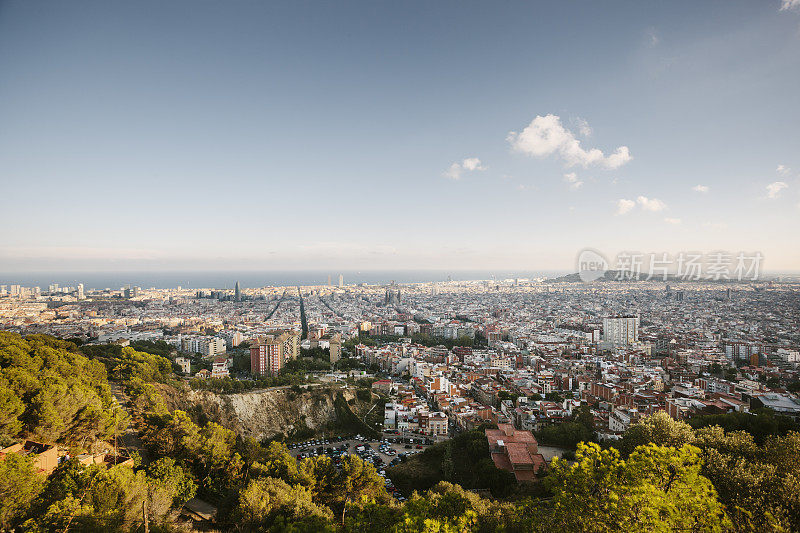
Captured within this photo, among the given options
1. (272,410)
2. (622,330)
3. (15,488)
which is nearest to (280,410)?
(272,410)

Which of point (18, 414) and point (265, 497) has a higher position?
point (18, 414)

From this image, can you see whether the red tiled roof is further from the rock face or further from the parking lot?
the rock face

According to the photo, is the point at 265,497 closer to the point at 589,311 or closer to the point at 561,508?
the point at 561,508

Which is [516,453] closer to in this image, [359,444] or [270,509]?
[359,444]

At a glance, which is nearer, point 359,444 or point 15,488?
point 15,488

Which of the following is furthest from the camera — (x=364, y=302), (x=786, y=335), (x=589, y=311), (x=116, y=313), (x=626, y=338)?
(x=364, y=302)

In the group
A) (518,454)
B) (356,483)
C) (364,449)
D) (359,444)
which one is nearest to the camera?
(356,483)

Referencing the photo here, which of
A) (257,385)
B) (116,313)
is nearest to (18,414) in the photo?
(257,385)
